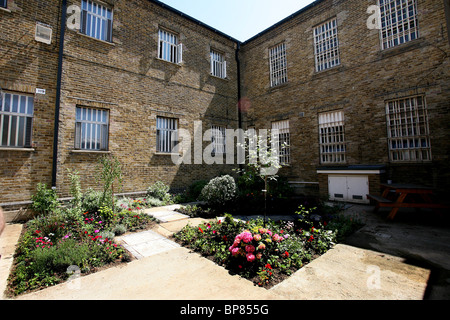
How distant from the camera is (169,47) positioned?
34.6ft

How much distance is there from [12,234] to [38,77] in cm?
513

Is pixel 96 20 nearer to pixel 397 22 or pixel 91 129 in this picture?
pixel 91 129

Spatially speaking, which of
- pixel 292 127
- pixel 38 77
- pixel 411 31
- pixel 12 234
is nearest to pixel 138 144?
pixel 38 77

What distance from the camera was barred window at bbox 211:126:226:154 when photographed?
11.9 m

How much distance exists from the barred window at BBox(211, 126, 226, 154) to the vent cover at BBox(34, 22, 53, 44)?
759 centimetres

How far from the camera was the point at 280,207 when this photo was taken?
270 inches


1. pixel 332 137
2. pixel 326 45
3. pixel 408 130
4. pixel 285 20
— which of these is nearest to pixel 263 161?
pixel 332 137

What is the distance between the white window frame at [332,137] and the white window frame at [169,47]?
7.89 meters

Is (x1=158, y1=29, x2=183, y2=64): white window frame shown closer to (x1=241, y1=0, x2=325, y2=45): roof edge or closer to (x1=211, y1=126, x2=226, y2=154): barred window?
(x1=211, y1=126, x2=226, y2=154): barred window

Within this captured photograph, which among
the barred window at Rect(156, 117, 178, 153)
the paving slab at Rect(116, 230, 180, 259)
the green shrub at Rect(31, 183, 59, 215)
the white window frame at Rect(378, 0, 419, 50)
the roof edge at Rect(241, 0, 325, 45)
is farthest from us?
the roof edge at Rect(241, 0, 325, 45)

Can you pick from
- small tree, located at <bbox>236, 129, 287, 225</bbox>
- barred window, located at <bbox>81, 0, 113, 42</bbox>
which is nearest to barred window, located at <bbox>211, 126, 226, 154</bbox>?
small tree, located at <bbox>236, 129, 287, 225</bbox>

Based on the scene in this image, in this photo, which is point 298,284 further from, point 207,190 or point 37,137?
point 37,137

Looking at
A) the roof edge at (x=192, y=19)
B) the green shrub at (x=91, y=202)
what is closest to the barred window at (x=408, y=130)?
the roof edge at (x=192, y=19)

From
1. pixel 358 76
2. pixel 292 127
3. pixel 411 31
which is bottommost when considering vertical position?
pixel 292 127
